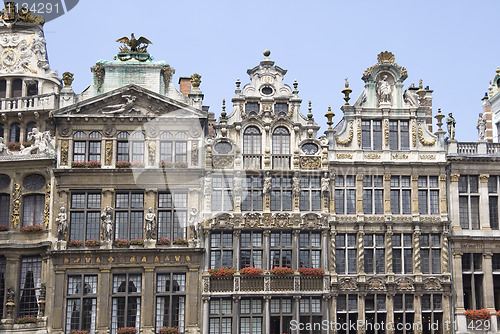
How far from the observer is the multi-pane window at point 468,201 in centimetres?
3759

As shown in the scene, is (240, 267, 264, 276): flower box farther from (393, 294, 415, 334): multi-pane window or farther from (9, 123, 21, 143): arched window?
(9, 123, 21, 143): arched window

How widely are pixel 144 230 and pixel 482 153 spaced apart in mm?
17772

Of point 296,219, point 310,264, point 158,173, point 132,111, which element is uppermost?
point 132,111

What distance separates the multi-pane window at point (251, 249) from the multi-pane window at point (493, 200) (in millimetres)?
12065

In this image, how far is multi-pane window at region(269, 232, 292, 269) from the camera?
118ft

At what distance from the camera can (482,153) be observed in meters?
38.2

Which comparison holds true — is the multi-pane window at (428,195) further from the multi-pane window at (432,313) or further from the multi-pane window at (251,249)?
the multi-pane window at (251,249)

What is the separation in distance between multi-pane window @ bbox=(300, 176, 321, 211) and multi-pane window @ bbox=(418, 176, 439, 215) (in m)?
5.19

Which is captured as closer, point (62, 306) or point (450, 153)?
point (62, 306)

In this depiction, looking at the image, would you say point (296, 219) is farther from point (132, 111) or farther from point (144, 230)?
point (132, 111)

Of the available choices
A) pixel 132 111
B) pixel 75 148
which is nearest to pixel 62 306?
pixel 75 148

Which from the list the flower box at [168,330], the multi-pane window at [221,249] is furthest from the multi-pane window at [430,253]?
the flower box at [168,330]

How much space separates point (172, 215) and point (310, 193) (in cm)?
695

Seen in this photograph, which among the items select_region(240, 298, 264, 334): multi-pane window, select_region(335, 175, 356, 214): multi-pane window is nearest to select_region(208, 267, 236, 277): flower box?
select_region(240, 298, 264, 334): multi-pane window
